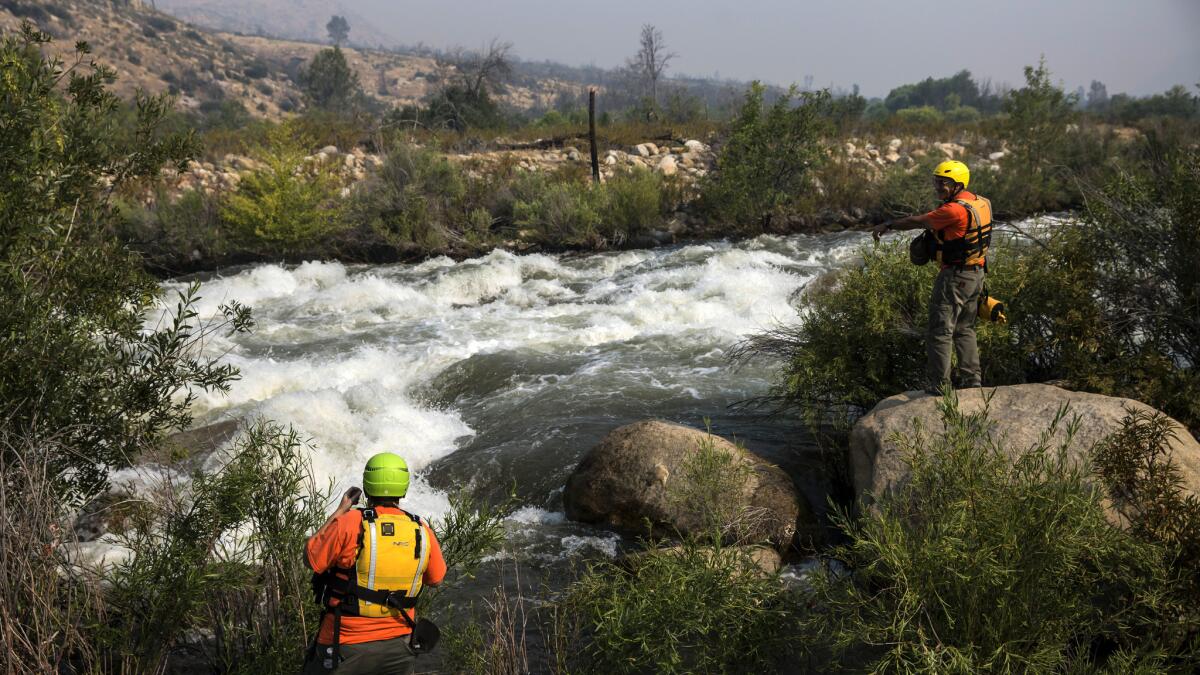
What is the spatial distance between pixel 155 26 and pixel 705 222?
282 feet

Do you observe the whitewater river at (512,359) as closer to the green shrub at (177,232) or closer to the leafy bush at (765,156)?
the green shrub at (177,232)

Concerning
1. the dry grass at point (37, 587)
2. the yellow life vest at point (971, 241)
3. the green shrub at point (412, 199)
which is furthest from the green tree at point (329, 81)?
the dry grass at point (37, 587)

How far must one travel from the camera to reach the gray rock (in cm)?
507

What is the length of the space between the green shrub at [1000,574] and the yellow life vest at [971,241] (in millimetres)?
2183

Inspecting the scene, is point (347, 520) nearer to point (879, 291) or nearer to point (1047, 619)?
point (1047, 619)

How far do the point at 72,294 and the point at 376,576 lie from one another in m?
3.14

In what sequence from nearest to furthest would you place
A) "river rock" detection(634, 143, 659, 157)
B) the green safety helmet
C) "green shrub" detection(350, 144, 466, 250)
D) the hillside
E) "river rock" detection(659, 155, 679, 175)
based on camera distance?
the green safety helmet < "green shrub" detection(350, 144, 466, 250) < "river rock" detection(659, 155, 679, 175) < "river rock" detection(634, 143, 659, 157) < the hillside

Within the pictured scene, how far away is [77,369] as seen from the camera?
464 centimetres

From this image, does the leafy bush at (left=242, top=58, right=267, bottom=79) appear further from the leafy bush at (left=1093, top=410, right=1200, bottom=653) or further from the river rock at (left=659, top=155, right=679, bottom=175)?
the leafy bush at (left=1093, top=410, right=1200, bottom=653)

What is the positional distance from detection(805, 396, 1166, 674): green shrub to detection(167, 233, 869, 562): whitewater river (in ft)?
→ 9.47

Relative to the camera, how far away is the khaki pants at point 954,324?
19.4 ft

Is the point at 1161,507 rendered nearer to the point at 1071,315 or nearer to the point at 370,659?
the point at 1071,315

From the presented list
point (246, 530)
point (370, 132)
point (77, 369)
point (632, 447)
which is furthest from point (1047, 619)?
point (370, 132)

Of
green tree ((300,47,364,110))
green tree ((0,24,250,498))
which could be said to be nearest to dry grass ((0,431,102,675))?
green tree ((0,24,250,498))
